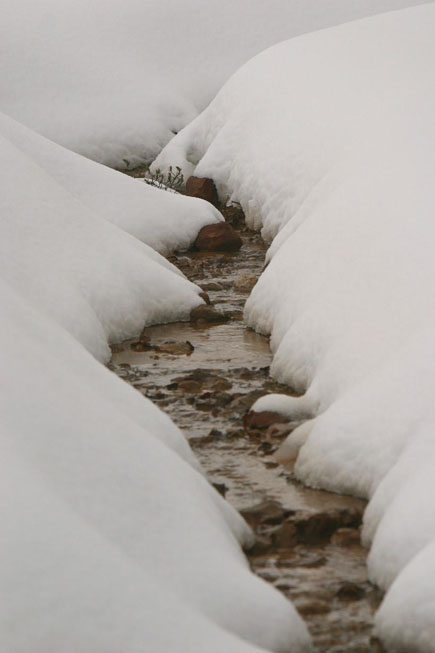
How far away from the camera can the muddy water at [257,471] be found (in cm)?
384

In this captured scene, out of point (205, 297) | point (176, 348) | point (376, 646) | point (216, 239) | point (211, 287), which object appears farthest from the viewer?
point (216, 239)

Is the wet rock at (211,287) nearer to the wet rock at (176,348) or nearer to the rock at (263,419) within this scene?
the wet rock at (176,348)

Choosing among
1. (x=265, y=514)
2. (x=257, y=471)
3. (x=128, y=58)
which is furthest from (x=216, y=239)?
(x=128, y=58)

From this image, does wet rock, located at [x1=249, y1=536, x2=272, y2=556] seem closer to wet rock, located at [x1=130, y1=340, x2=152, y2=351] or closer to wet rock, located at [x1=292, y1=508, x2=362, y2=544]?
wet rock, located at [x1=292, y1=508, x2=362, y2=544]

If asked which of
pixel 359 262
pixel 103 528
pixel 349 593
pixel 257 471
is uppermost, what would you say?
pixel 359 262

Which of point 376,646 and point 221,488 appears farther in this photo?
point 221,488

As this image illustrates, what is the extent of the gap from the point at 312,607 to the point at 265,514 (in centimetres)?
74

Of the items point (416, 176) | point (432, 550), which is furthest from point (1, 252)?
point (432, 550)

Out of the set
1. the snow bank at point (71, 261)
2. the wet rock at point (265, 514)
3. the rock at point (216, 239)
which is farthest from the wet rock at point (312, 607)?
the rock at point (216, 239)

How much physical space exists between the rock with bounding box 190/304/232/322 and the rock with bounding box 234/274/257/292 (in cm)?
88

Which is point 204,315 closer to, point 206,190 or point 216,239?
point 216,239

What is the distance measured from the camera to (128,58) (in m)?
16.1

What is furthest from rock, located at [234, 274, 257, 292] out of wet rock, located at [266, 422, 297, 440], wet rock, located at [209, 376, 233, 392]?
wet rock, located at [266, 422, 297, 440]

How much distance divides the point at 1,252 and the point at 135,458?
8.71 feet
